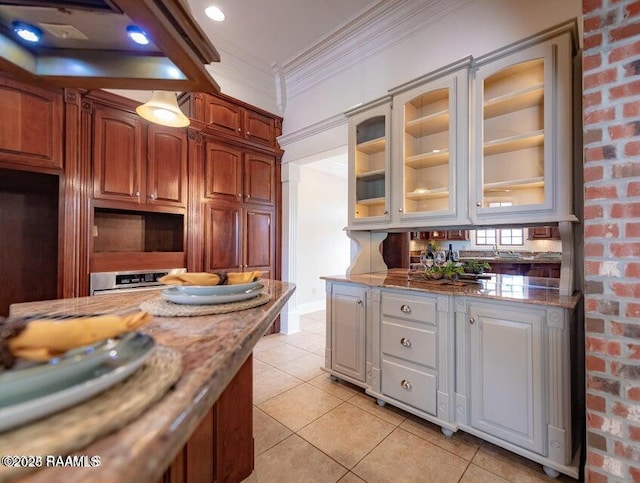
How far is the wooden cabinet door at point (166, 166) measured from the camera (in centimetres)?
Answer: 266

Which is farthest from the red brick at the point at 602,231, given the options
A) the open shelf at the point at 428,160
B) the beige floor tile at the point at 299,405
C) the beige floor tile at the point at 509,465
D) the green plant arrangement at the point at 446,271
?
the beige floor tile at the point at 299,405

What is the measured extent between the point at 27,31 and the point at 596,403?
2.33m

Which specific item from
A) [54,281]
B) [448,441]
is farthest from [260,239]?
[448,441]

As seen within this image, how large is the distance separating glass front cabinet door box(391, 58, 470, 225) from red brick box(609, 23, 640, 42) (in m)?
0.79

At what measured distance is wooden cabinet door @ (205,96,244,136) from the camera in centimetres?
310

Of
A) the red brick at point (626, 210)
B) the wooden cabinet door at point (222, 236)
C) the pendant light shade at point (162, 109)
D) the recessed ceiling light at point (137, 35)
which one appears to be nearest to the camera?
the recessed ceiling light at point (137, 35)

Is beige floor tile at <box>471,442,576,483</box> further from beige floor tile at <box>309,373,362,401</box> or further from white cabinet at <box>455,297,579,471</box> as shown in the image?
beige floor tile at <box>309,373,362,401</box>

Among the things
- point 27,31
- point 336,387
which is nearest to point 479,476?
point 336,387

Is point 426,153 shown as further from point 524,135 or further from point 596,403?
point 596,403

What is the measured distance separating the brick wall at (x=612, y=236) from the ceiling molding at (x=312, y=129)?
2.14 meters

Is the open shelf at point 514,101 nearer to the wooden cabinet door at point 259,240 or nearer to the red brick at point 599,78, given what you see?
the red brick at point 599,78

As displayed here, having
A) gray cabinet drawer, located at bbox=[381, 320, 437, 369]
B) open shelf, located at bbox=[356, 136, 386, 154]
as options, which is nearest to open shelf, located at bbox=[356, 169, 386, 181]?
open shelf, located at bbox=[356, 136, 386, 154]

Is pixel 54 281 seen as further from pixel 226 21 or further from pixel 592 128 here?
pixel 592 128

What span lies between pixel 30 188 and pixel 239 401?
2.60 meters
